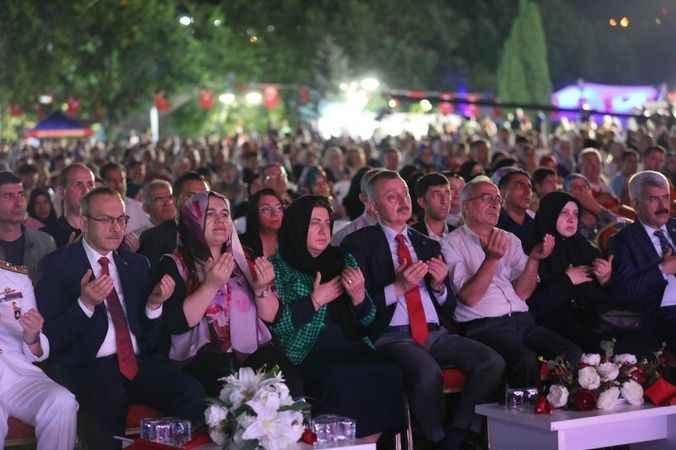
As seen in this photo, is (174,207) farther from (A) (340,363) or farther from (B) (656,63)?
(B) (656,63)

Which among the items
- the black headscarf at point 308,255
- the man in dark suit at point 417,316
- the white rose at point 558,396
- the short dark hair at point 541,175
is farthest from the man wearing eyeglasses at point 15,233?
the short dark hair at point 541,175

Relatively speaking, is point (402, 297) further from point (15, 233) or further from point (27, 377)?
point (15, 233)

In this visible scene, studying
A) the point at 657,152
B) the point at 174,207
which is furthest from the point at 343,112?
the point at 174,207

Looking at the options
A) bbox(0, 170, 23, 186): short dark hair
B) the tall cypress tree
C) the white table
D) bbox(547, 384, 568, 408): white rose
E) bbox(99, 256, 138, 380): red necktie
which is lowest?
the white table

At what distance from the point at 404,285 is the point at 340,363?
0.65m

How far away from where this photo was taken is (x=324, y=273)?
8773mm

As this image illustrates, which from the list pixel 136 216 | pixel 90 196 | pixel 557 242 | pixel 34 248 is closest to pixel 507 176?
pixel 557 242

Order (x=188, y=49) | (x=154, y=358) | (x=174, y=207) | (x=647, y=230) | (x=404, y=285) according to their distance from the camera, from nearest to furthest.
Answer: (x=154, y=358), (x=404, y=285), (x=647, y=230), (x=174, y=207), (x=188, y=49)

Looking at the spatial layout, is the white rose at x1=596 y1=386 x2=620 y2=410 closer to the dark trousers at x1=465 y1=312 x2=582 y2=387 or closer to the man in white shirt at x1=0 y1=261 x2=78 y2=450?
the dark trousers at x1=465 y1=312 x2=582 y2=387

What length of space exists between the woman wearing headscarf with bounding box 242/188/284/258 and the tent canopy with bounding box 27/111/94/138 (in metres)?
35.9

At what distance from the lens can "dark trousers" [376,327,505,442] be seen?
8719mm

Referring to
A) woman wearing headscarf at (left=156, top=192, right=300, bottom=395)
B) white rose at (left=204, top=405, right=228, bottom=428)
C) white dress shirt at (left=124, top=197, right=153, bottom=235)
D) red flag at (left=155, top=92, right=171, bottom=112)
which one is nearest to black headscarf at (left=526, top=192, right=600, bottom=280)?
woman wearing headscarf at (left=156, top=192, right=300, bottom=395)

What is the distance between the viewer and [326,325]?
8.82 metres

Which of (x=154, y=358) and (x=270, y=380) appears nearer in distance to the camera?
(x=270, y=380)
